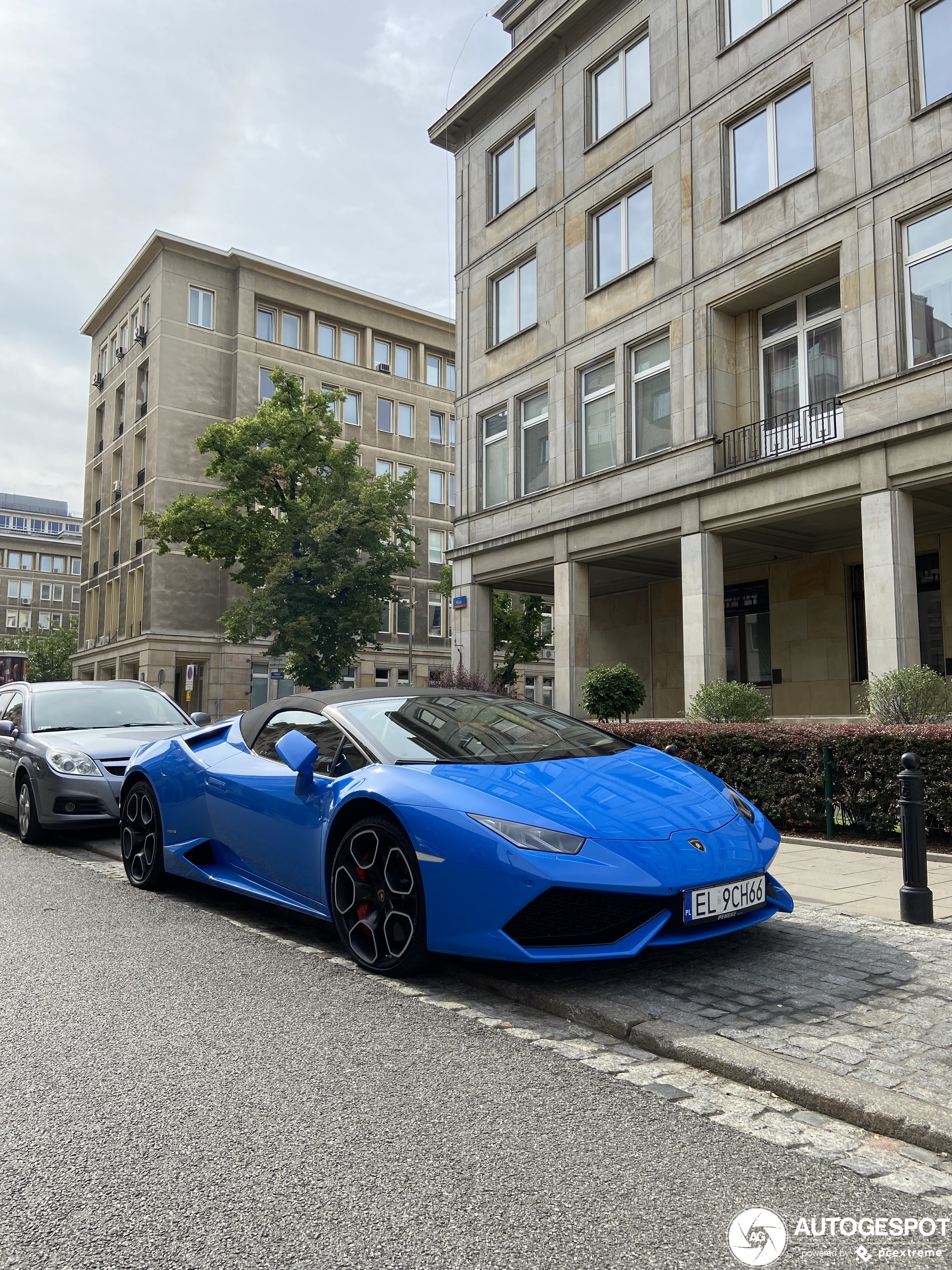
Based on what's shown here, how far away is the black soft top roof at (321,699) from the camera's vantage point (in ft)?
19.0

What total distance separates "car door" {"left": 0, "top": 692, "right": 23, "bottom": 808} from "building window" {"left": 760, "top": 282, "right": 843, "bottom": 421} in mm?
12718

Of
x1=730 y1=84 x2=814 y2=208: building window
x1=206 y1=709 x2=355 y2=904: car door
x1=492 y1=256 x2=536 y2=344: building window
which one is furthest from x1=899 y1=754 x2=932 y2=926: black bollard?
x1=492 y1=256 x2=536 y2=344: building window

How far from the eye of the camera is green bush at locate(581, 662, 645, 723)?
17.4 meters

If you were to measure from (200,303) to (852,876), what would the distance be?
4871cm

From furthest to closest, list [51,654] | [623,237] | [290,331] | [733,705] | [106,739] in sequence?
[51,654] < [290,331] < [623,237] < [733,705] < [106,739]

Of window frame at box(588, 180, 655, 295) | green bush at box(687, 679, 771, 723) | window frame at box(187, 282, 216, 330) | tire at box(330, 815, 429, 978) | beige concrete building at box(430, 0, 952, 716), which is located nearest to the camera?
tire at box(330, 815, 429, 978)

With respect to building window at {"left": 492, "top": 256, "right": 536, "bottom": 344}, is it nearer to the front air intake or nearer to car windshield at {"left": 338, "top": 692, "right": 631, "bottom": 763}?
car windshield at {"left": 338, "top": 692, "right": 631, "bottom": 763}

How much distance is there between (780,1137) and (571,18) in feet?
76.3

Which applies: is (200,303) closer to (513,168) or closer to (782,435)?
(513,168)

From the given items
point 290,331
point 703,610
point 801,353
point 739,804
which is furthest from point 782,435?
point 290,331

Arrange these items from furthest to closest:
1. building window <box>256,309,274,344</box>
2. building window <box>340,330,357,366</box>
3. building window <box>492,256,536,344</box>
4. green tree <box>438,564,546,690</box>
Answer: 1. building window <box>340,330,357,366</box>
2. building window <box>256,309,274,344</box>
3. green tree <box>438,564,546,690</box>
4. building window <box>492,256,536,344</box>

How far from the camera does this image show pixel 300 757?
5195mm

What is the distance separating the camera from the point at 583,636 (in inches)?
826

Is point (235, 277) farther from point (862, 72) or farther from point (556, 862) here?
point (556, 862)
